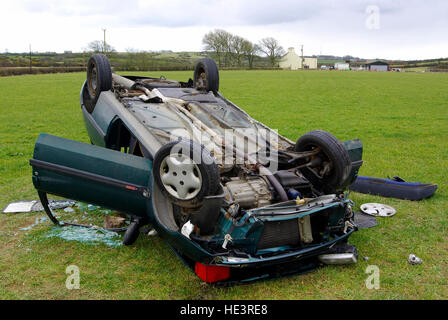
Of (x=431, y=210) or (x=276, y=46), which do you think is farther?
(x=276, y=46)

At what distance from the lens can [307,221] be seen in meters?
3.69

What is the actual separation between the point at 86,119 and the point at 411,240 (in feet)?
16.0

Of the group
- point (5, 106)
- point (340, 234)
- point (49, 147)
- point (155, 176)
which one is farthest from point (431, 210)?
point (5, 106)

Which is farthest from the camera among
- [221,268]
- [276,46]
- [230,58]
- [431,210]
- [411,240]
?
[276,46]

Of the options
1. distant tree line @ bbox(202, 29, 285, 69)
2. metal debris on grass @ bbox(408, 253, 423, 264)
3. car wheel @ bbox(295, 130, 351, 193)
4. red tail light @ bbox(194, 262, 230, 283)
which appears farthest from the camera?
distant tree line @ bbox(202, 29, 285, 69)

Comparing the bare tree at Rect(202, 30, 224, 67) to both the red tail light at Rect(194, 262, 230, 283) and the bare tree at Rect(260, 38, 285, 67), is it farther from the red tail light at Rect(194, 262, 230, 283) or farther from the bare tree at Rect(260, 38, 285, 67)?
the red tail light at Rect(194, 262, 230, 283)

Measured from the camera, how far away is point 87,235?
462 cm

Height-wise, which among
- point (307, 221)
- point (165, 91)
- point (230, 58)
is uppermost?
point (230, 58)

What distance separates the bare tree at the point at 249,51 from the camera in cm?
6222

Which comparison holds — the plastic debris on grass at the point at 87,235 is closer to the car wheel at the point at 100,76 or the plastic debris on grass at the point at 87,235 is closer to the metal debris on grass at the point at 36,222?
the metal debris on grass at the point at 36,222

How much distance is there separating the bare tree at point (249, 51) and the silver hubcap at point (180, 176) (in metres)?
60.4

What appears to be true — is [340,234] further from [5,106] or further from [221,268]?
[5,106]

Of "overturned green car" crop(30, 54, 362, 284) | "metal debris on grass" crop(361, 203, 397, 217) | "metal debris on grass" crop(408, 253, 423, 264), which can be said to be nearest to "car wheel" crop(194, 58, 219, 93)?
"overturned green car" crop(30, 54, 362, 284)

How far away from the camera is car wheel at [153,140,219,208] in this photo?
3.36 metres
